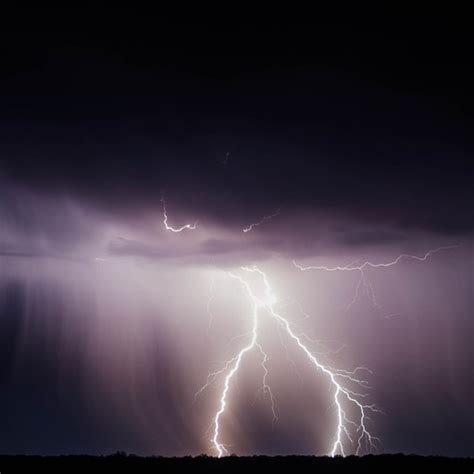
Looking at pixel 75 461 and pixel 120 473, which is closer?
pixel 120 473

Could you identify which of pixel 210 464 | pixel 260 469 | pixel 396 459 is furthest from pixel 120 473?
pixel 396 459

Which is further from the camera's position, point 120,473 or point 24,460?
point 24,460

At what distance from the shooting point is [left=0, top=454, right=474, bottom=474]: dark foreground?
852cm

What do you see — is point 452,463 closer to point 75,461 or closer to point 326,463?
point 326,463

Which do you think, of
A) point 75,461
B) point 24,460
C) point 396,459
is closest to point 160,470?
point 75,461

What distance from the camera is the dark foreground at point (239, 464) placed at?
852 cm

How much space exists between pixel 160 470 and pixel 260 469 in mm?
1325

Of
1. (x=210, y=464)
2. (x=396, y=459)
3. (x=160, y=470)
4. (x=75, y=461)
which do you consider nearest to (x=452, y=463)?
(x=396, y=459)

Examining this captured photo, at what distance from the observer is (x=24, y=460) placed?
8906 millimetres

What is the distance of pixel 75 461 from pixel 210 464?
1.84 m

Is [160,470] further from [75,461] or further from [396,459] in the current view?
[396,459]

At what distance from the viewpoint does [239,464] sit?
349 inches

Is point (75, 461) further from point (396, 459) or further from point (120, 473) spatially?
point (396, 459)

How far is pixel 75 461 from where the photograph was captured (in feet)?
29.1
